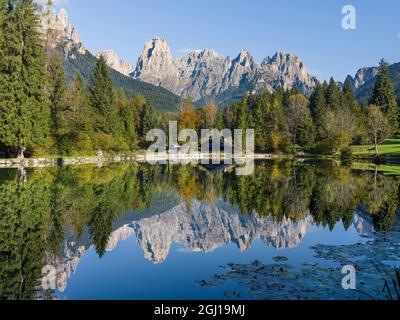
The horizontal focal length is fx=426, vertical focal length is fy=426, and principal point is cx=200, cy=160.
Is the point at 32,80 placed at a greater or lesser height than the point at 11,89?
greater

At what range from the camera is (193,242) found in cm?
1359

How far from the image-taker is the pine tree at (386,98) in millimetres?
72812

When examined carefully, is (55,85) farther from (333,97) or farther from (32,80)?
(333,97)

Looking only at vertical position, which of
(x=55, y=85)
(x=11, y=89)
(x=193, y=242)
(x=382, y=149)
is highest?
(x=55, y=85)

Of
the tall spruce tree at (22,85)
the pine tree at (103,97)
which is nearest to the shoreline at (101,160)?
the tall spruce tree at (22,85)

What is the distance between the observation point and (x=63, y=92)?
50.6m

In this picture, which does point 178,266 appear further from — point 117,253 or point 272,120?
point 272,120

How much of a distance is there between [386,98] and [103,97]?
4786 cm

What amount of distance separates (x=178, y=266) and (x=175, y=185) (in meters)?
18.9

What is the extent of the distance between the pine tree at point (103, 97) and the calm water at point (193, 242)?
3781 centimetres

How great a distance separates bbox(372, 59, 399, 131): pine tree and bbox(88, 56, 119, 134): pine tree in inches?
1779

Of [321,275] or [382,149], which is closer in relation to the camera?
[321,275]

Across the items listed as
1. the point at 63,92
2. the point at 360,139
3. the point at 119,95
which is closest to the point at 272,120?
the point at 360,139

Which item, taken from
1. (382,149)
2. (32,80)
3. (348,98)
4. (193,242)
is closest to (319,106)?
(348,98)
